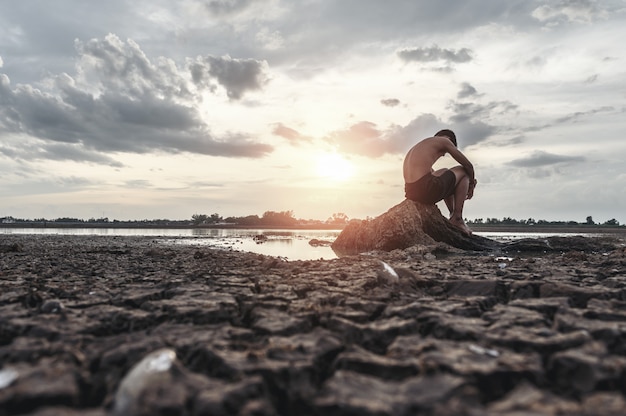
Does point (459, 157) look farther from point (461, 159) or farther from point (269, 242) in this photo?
point (269, 242)

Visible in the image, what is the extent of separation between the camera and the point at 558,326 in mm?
2289

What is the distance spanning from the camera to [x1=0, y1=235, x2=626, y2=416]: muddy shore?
4.75 feet

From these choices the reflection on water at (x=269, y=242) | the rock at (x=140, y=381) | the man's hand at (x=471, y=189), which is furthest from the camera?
the man's hand at (x=471, y=189)

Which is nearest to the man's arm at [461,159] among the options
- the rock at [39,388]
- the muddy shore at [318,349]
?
the muddy shore at [318,349]

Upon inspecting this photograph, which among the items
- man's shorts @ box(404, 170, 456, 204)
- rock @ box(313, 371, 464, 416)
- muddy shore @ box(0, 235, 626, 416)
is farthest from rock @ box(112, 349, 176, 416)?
man's shorts @ box(404, 170, 456, 204)

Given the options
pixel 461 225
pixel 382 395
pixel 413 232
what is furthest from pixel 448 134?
pixel 382 395

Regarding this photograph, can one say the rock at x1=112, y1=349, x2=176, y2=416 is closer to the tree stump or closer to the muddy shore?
the muddy shore

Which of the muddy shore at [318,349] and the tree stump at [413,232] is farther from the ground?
the tree stump at [413,232]

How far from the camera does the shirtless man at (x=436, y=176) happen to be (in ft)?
35.0

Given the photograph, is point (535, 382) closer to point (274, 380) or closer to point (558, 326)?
point (558, 326)

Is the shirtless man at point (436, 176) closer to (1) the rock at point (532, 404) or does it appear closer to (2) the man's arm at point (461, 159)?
(2) the man's arm at point (461, 159)

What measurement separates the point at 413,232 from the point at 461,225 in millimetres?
1769

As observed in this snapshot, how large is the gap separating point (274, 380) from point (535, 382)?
1.05 metres

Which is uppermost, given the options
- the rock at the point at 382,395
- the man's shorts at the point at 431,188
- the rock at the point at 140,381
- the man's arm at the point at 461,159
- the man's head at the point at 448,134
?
the man's head at the point at 448,134
